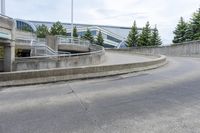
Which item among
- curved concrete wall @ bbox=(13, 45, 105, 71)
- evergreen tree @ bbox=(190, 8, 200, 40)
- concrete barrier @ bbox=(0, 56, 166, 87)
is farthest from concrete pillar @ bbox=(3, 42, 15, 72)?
evergreen tree @ bbox=(190, 8, 200, 40)

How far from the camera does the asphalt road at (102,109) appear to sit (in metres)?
4.88

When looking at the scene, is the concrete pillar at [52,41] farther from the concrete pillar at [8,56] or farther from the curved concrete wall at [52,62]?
the concrete pillar at [8,56]

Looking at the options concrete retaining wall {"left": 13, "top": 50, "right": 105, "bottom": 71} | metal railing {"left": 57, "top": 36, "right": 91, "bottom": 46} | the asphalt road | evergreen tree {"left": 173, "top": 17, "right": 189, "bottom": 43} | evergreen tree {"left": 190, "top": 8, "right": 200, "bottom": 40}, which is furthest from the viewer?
evergreen tree {"left": 173, "top": 17, "right": 189, "bottom": 43}

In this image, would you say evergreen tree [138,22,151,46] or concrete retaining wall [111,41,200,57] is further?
evergreen tree [138,22,151,46]

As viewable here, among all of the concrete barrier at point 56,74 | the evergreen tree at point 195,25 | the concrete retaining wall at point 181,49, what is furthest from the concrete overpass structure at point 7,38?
the evergreen tree at point 195,25

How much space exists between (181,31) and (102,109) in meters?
44.7

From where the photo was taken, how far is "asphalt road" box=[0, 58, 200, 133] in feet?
16.0

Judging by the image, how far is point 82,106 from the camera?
6480 millimetres

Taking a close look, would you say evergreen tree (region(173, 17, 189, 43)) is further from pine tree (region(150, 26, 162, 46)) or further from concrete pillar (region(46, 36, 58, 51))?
concrete pillar (region(46, 36, 58, 51))

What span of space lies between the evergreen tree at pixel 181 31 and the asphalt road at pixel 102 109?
3994 centimetres

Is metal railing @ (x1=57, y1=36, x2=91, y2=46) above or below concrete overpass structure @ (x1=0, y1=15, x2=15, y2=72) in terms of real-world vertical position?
above

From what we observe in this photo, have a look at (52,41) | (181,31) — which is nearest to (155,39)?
(181,31)

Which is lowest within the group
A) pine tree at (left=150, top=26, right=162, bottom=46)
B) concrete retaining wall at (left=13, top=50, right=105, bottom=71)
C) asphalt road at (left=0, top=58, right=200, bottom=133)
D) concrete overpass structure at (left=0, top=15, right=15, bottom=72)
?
asphalt road at (left=0, top=58, right=200, bottom=133)

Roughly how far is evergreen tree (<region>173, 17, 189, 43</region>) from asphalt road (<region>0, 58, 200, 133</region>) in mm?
39940
